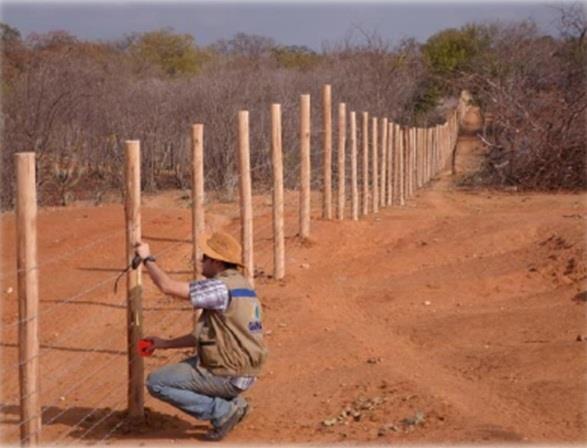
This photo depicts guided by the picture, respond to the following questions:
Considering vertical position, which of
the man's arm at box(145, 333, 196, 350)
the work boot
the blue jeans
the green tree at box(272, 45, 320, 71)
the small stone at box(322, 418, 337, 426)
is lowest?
the small stone at box(322, 418, 337, 426)

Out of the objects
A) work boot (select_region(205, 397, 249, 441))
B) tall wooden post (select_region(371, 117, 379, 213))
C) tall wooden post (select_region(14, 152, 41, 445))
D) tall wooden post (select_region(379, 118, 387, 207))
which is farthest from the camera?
tall wooden post (select_region(379, 118, 387, 207))

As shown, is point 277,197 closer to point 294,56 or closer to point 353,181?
point 353,181

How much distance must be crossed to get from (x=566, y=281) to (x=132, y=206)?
5.34 m

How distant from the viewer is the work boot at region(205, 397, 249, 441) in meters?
6.22

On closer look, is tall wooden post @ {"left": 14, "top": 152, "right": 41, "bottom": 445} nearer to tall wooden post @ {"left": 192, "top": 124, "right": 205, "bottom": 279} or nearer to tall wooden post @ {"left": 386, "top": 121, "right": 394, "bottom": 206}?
tall wooden post @ {"left": 192, "top": 124, "right": 205, "bottom": 279}

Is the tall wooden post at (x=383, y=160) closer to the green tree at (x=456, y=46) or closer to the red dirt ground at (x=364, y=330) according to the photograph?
the red dirt ground at (x=364, y=330)

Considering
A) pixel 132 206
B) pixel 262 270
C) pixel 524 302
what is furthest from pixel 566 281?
pixel 132 206

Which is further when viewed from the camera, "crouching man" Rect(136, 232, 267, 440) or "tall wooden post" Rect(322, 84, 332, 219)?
"tall wooden post" Rect(322, 84, 332, 219)

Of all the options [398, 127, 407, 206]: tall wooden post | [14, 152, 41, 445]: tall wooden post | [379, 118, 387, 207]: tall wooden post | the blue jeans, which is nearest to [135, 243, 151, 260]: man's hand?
the blue jeans

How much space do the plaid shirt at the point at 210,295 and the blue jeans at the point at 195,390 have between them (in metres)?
0.43

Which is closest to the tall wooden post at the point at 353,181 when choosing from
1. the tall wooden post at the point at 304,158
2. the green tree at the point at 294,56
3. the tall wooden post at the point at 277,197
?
the tall wooden post at the point at 304,158

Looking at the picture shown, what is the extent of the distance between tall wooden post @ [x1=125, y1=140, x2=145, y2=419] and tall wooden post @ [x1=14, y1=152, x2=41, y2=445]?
1.01 m

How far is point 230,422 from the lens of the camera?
6.27 metres

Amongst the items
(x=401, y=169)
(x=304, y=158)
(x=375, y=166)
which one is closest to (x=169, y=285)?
(x=304, y=158)
